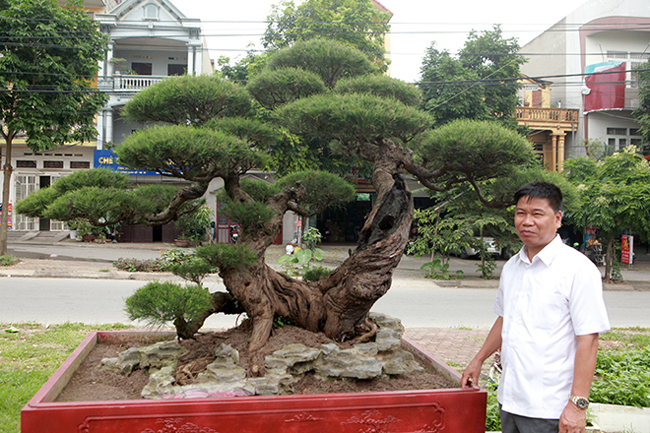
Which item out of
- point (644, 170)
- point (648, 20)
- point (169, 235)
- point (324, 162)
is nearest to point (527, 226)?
point (644, 170)

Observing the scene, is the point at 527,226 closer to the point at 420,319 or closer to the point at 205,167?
the point at 205,167

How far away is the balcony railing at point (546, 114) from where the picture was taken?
65.9 ft

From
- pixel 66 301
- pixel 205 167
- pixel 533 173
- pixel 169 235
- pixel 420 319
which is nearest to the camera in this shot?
pixel 205 167

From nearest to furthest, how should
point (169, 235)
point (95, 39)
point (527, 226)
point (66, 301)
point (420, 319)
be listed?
1. point (527, 226)
2. point (420, 319)
3. point (66, 301)
4. point (95, 39)
5. point (169, 235)

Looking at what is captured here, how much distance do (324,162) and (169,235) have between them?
828cm

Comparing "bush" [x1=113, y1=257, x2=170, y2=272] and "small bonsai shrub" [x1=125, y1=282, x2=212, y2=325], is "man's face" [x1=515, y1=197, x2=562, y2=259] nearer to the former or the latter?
"small bonsai shrub" [x1=125, y1=282, x2=212, y2=325]

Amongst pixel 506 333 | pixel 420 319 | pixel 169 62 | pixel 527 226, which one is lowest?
pixel 420 319

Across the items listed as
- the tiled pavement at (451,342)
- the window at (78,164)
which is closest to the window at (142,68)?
the window at (78,164)

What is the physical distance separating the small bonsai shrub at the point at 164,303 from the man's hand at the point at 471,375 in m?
1.76

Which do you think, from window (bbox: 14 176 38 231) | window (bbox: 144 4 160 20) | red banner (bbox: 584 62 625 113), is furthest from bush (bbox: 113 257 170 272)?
red banner (bbox: 584 62 625 113)

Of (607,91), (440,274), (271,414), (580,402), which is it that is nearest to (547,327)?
(580,402)

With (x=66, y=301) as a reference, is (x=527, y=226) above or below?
above

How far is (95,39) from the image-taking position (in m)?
11.7

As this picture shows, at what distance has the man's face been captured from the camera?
2078 mm
